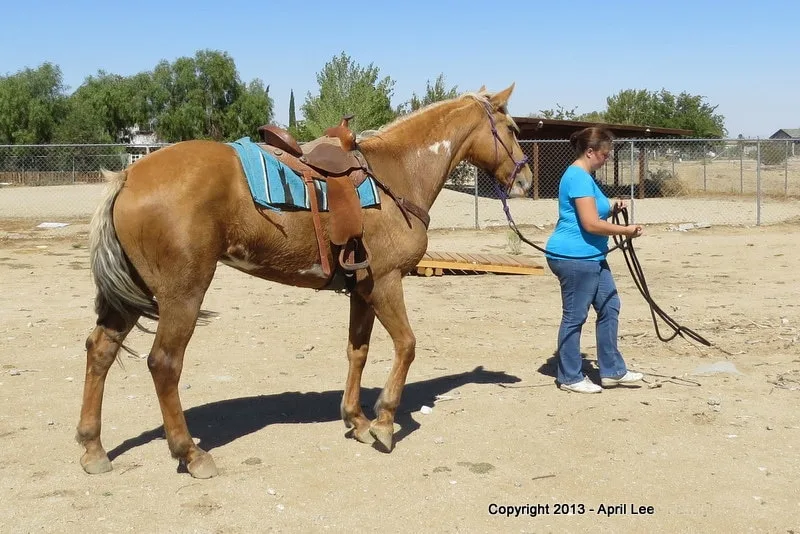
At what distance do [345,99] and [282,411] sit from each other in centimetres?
2887

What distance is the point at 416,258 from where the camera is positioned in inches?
197

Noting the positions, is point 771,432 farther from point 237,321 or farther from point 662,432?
point 237,321

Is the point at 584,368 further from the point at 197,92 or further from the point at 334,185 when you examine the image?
the point at 197,92

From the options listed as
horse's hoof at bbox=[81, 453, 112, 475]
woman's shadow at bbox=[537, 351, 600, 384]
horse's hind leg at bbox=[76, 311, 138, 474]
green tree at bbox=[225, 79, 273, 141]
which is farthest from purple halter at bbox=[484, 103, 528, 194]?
green tree at bbox=[225, 79, 273, 141]

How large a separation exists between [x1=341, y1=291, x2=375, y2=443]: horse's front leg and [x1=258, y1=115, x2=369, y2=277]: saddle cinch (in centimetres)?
45

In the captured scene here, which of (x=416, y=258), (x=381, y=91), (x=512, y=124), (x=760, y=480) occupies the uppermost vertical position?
(x=381, y=91)

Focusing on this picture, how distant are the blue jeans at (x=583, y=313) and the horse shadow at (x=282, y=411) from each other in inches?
23.0

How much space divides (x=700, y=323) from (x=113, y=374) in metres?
5.79

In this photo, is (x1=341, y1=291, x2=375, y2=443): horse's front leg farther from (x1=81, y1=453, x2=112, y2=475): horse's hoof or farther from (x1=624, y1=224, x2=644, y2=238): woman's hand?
(x1=624, y1=224, x2=644, y2=238): woman's hand

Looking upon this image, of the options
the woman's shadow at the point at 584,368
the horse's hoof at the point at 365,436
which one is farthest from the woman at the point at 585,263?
the horse's hoof at the point at 365,436

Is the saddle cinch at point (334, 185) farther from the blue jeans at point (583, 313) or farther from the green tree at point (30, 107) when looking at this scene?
the green tree at point (30, 107)

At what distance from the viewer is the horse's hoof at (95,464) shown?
4.50 metres

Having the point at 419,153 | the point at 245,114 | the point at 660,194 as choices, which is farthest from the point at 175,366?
the point at 245,114

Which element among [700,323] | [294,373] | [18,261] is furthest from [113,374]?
[18,261]
